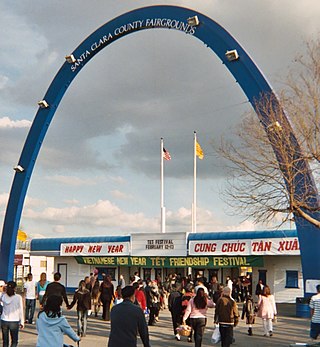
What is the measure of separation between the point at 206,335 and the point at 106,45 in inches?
579

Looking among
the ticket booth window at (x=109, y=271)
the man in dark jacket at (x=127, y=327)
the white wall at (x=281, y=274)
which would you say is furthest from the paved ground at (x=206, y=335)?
the ticket booth window at (x=109, y=271)

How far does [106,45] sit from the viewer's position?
27.8 metres

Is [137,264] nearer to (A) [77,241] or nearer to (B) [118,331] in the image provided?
(A) [77,241]

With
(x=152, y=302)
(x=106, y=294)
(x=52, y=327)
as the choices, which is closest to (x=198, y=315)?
(x=52, y=327)

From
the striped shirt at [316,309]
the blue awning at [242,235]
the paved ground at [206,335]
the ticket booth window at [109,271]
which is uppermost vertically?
the blue awning at [242,235]

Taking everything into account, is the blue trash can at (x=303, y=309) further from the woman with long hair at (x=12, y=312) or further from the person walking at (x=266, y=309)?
the woman with long hair at (x=12, y=312)

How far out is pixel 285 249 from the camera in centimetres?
3195

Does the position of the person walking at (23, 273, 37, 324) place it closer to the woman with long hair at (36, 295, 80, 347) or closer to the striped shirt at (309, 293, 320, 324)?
the striped shirt at (309, 293, 320, 324)

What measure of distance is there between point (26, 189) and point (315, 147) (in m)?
17.6

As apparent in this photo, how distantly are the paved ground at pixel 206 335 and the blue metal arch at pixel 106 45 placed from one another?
8.95ft

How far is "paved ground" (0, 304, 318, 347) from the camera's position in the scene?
16.6 meters

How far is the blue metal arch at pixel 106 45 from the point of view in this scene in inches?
882

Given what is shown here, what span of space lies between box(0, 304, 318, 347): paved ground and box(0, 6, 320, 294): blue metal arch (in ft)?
8.95

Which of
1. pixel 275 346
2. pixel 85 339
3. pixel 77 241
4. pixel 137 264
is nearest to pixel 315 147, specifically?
Result: pixel 275 346
